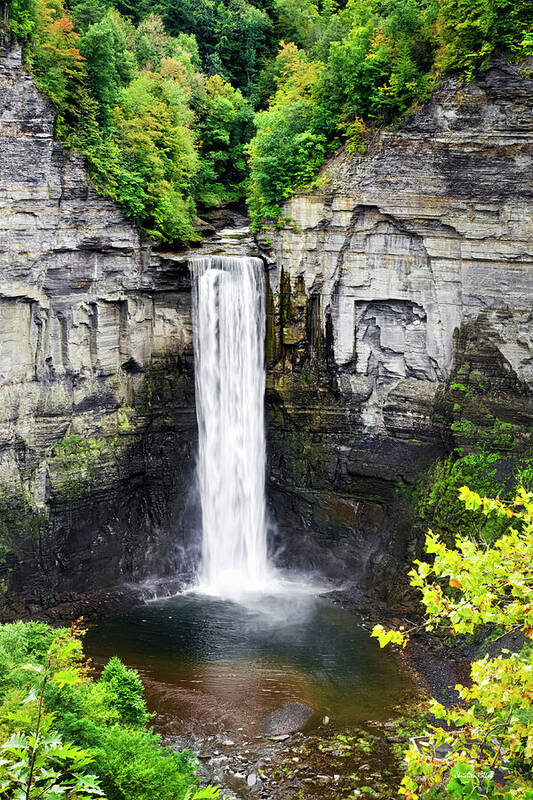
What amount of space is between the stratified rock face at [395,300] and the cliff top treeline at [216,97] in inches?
43.1

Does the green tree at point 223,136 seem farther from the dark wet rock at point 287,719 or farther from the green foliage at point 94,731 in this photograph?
the green foliage at point 94,731

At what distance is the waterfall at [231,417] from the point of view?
2956 centimetres

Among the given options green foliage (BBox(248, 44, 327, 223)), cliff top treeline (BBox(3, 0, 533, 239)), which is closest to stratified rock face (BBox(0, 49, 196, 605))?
cliff top treeline (BBox(3, 0, 533, 239))

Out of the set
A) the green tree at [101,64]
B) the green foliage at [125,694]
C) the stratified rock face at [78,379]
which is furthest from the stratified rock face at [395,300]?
the green foliage at [125,694]

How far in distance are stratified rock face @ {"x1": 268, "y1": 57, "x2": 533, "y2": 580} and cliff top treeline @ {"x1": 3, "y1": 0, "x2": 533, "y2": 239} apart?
3.60 ft

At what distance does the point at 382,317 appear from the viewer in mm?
29156

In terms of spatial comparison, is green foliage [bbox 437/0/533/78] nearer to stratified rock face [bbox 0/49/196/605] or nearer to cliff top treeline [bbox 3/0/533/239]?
cliff top treeline [bbox 3/0/533/239]

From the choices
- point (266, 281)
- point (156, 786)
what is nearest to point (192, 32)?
point (266, 281)

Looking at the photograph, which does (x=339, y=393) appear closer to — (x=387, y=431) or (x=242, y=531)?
(x=387, y=431)

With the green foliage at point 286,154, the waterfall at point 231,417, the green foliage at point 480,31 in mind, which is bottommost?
the waterfall at point 231,417

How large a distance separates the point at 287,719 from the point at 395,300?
1471 cm

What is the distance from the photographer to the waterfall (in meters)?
29.6

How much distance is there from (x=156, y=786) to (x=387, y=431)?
57.3 feet

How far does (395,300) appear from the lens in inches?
1127
